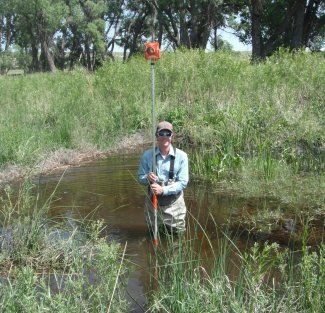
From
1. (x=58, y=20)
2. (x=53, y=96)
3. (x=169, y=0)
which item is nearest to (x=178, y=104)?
(x=53, y=96)

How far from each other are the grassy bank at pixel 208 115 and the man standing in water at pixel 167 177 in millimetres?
1981

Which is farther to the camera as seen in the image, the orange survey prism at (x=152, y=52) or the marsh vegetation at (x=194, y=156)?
the orange survey prism at (x=152, y=52)

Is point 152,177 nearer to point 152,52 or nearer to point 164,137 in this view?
point 164,137

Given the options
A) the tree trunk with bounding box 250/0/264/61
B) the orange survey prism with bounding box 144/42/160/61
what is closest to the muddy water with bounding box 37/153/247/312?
the orange survey prism with bounding box 144/42/160/61

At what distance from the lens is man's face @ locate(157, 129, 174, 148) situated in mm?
5504

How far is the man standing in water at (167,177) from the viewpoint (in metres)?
5.52

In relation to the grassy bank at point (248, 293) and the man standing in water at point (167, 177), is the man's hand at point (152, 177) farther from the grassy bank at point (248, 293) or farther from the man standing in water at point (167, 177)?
the grassy bank at point (248, 293)

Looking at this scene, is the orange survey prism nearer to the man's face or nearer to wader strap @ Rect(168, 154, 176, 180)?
the man's face

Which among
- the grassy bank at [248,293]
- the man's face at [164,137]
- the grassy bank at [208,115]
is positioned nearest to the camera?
the grassy bank at [248,293]

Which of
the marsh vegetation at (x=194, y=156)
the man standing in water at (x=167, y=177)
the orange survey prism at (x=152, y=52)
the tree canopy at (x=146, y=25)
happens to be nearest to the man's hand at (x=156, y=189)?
the man standing in water at (x=167, y=177)

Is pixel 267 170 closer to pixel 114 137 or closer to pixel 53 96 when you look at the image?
pixel 114 137

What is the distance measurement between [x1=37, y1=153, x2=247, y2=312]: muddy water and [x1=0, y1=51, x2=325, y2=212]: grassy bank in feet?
1.93

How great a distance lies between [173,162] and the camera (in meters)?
5.70

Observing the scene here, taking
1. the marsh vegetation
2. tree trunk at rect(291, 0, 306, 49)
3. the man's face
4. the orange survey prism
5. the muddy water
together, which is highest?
tree trunk at rect(291, 0, 306, 49)
